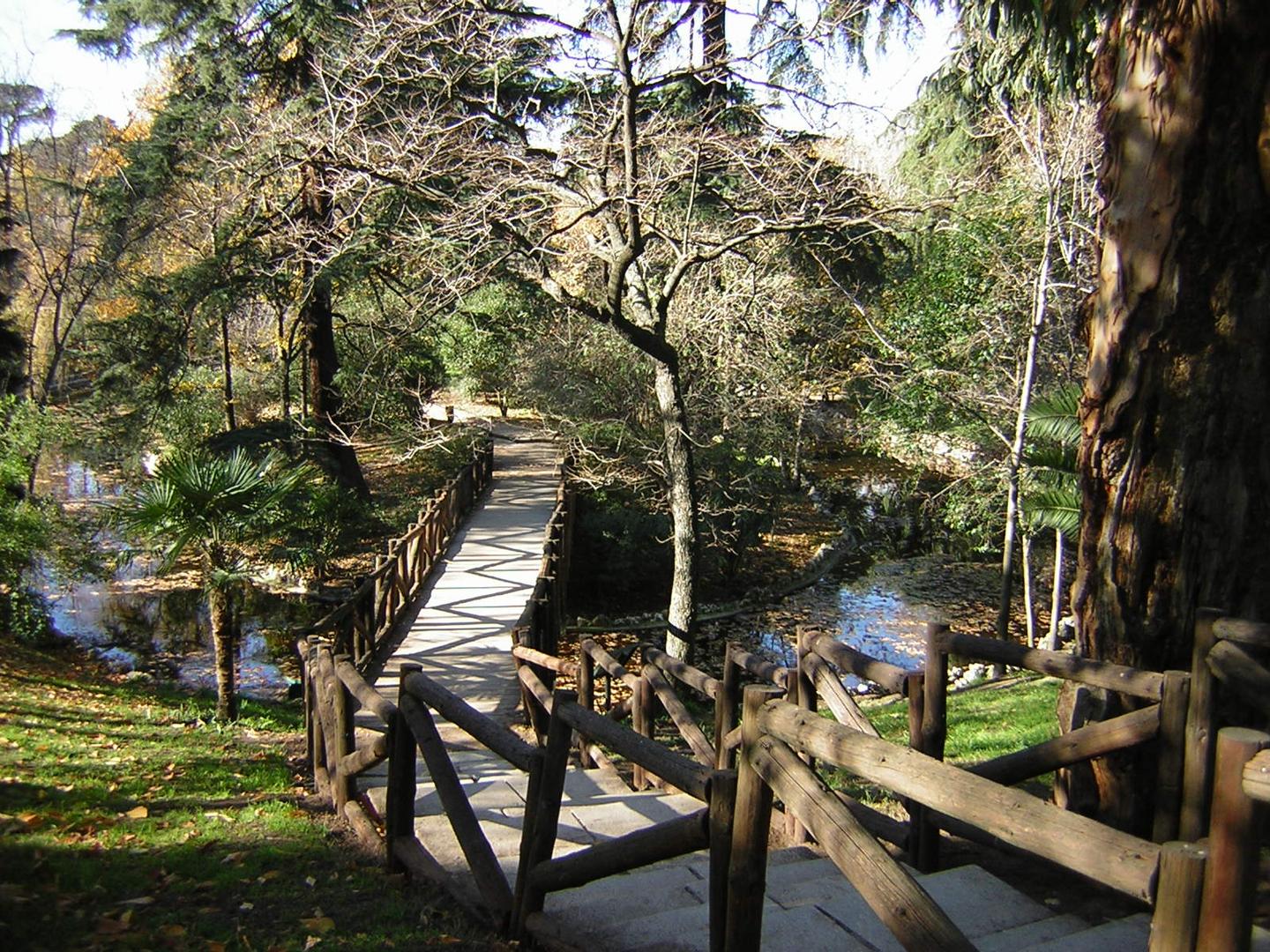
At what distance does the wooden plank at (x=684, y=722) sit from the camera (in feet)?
19.8

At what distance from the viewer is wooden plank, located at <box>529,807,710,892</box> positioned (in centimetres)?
303

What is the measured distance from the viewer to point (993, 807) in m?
2.22

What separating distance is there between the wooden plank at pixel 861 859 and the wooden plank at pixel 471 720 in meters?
1.29

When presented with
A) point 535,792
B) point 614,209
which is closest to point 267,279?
point 614,209

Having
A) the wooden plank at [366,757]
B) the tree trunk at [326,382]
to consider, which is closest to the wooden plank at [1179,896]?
the wooden plank at [366,757]

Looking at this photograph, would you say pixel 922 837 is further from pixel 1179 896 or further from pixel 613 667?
pixel 613 667

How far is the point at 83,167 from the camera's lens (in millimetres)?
33094

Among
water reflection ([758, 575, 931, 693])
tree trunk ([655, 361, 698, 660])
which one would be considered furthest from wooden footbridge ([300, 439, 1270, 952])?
water reflection ([758, 575, 931, 693])

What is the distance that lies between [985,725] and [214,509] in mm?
7104

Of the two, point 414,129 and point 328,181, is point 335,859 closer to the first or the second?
point 414,129

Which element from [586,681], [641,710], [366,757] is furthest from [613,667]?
[366,757]

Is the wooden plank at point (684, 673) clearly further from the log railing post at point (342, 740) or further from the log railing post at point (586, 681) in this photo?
the log railing post at point (342, 740)

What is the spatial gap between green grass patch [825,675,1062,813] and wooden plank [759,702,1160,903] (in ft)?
10.5

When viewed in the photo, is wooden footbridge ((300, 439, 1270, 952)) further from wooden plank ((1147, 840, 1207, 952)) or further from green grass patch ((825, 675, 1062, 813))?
green grass patch ((825, 675, 1062, 813))
